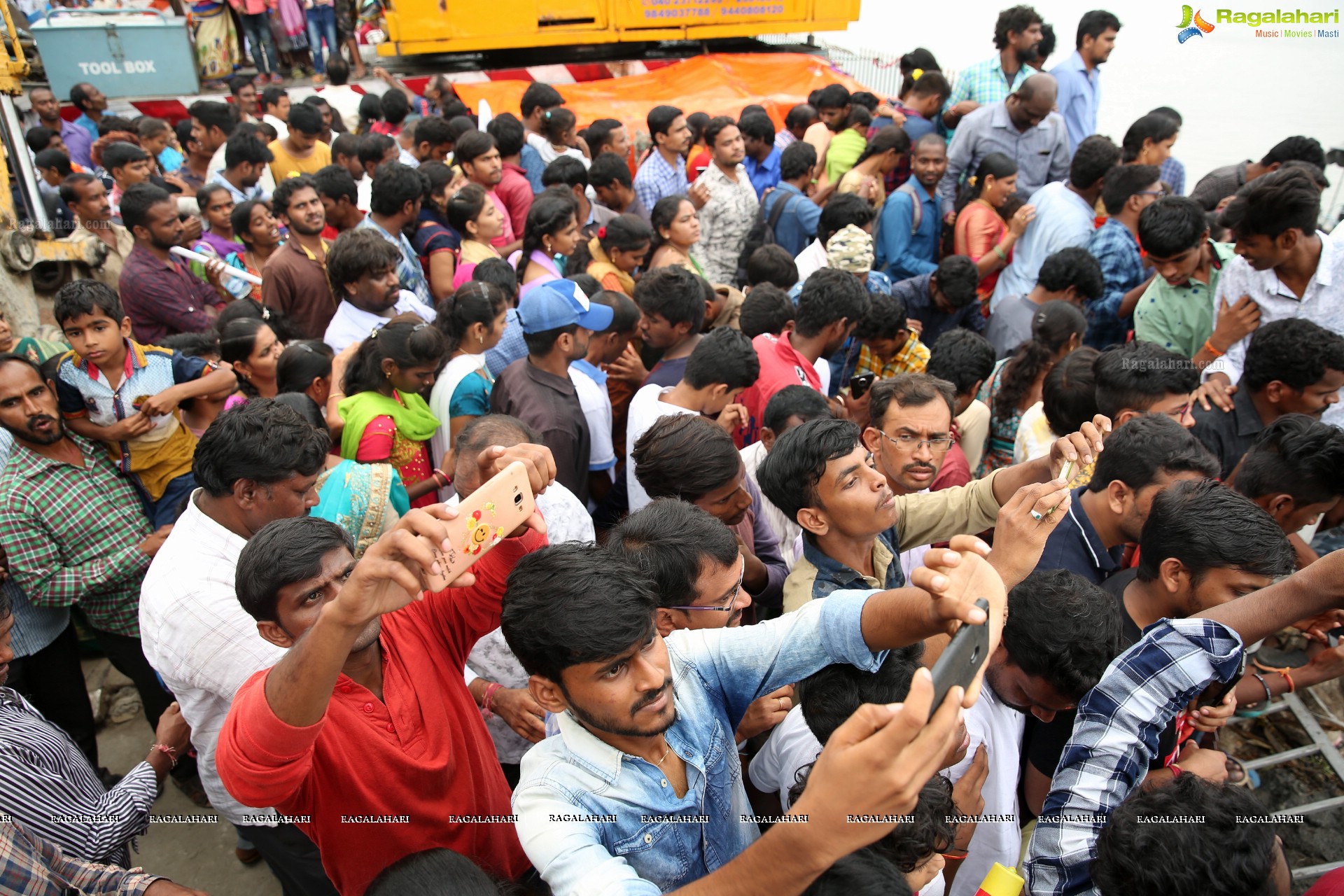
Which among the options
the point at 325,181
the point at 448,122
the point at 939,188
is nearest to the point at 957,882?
the point at 325,181

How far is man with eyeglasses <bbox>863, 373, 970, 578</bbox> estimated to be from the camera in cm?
295

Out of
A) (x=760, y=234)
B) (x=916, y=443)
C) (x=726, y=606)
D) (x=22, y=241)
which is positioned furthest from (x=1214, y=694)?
(x=22, y=241)

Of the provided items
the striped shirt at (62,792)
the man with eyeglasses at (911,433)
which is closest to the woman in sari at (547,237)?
the man with eyeglasses at (911,433)

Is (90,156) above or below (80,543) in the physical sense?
above

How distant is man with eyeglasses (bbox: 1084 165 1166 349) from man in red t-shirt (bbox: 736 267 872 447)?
2004 millimetres

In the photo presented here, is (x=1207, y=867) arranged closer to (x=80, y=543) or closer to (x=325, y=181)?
(x=80, y=543)

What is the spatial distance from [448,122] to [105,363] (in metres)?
4.69

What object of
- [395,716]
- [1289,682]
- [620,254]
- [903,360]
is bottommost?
[1289,682]


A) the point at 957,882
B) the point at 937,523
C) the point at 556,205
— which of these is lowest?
the point at 957,882

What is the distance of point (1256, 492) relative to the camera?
9.43ft

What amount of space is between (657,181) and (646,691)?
5804 mm

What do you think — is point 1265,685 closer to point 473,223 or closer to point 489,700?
point 489,700

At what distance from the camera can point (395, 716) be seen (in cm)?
186

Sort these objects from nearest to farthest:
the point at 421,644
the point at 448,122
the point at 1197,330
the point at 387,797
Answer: the point at 387,797, the point at 421,644, the point at 1197,330, the point at 448,122
